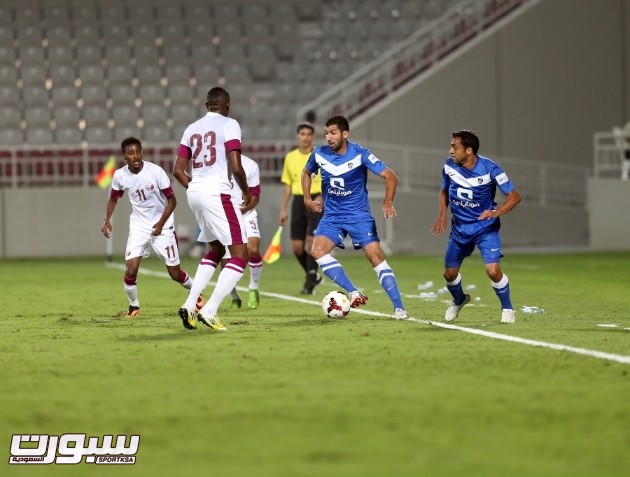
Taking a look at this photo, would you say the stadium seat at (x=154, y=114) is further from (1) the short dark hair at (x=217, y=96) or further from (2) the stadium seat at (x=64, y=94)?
(1) the short dark hair at (x=217, y=96)

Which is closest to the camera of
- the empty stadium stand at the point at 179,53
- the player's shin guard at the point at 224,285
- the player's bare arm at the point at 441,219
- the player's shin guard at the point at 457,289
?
the player's shin guard at the point at 224,285

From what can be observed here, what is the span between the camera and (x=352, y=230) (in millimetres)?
12648

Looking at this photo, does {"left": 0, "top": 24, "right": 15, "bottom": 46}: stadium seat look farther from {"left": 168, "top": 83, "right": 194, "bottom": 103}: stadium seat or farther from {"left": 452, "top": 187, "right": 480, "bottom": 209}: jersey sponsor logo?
{"left": 452, "top": 187, "right": 480, "bottom": 209}: jersey sponsor logo

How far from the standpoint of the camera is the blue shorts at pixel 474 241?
11.9 metres

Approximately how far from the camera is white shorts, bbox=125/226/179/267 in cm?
1363

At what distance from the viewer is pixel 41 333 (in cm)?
1146

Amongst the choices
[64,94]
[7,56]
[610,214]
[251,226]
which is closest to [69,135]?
[64,94]

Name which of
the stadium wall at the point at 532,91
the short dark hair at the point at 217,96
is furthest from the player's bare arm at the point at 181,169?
the stadium wall at the point at 532,91

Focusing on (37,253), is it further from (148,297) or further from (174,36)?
(148,297)

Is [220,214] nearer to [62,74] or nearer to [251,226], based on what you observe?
[251,226]

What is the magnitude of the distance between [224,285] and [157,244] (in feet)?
8.88

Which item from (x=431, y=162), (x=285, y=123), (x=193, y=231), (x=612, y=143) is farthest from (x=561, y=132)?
(x=193, y=231)

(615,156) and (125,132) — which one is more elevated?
(125,132)

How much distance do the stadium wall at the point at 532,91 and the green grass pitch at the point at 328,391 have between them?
61.2ft
